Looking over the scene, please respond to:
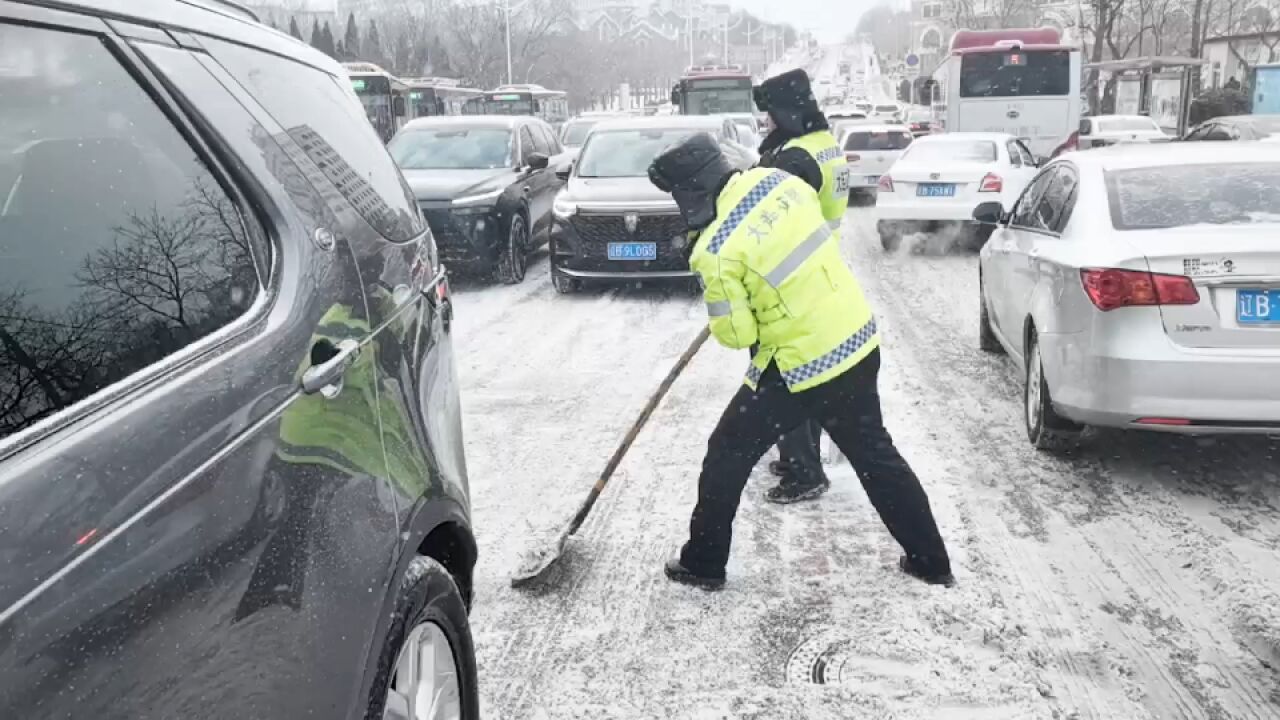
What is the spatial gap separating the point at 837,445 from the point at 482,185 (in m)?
8.14

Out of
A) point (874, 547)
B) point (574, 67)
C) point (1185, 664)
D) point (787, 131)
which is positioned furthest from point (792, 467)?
point (574, 67)

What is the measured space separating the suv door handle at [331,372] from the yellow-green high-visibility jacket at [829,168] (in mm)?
3486

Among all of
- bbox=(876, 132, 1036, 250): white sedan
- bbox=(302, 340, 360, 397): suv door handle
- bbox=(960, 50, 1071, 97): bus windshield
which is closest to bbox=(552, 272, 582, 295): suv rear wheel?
bbox=(876, 132, 1036, 250): white sedan

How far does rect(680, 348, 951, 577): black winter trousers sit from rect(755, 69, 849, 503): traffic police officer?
0.93 metres

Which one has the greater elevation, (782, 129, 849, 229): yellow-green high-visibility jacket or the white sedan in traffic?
(782, 129, 849, 229): yellow-green high-visibility jacket

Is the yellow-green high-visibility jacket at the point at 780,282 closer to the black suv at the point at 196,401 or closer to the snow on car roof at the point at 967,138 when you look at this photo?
the black suv at the point at 196,401

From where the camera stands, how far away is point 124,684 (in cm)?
133

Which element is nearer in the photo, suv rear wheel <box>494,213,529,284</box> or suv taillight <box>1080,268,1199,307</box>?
suv taillight <box>1080,268,1199,307</box>

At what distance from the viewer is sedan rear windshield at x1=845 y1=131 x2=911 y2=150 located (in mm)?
20906

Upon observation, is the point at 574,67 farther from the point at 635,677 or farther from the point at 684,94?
the point at 635,677

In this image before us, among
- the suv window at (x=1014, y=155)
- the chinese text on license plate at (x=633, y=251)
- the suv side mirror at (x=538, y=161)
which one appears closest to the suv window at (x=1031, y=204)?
the chinese text on license plate at (x=633, y=251)

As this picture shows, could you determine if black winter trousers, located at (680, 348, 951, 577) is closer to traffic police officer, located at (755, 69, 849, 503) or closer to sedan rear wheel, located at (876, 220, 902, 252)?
traffic police officer, located at (755, 69, 849, 503)

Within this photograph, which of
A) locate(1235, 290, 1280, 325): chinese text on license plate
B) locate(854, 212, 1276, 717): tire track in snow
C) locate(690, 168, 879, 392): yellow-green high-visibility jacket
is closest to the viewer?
locate(854, 212, 1276, 717): tire track in snow

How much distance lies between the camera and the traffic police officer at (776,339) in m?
3.79
